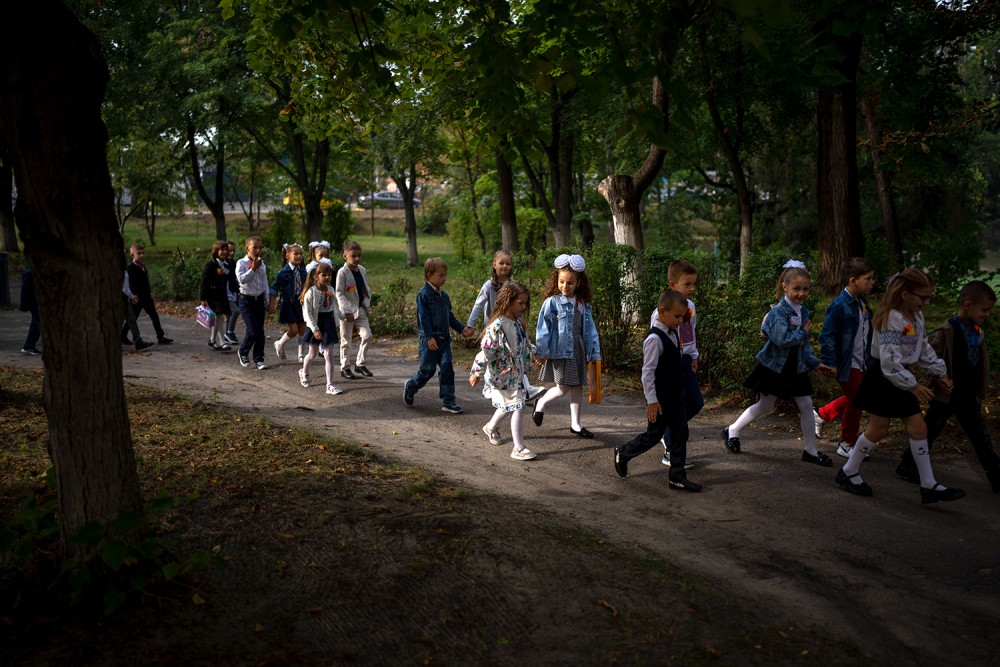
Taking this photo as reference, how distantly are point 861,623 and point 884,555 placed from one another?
1243mm

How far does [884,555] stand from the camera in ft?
19.4

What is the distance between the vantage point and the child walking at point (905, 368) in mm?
6777

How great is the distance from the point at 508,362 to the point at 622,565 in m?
3.25

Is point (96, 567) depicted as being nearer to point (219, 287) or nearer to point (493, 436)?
point (493, 436)

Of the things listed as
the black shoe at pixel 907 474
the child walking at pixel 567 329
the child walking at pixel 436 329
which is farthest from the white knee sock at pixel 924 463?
the child walking at pixel 436 329

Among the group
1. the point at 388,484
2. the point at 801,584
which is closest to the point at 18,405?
the point at 388,484

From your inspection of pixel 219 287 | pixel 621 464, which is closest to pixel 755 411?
pixel 621 464

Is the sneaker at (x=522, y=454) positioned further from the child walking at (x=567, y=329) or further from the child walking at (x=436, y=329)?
the child walking at (x=436, y=329)

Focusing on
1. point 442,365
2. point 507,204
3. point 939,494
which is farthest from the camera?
point 507,204

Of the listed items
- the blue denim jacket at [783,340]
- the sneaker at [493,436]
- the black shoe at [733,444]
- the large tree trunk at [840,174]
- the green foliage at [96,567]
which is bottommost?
the black shoe at [733,444]

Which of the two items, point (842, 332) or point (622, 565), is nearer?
point (622, 565)

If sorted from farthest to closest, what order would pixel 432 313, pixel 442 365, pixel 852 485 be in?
pixel 442 365
pixel 432 313
pixel 852 485

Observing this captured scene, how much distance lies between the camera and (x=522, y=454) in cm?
816

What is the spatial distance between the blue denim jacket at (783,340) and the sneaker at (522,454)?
7.54 feet
